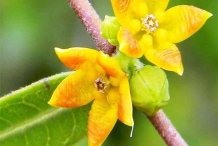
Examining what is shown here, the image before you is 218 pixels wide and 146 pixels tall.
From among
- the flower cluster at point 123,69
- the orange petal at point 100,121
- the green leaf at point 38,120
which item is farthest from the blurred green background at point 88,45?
the orange petal at point 100,121

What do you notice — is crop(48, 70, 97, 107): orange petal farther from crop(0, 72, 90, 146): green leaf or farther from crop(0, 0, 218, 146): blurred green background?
crop(0, 0, 218, 146): blurred green background

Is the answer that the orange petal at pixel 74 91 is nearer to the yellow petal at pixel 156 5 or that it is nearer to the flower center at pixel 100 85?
the flower center at pixel 100 85

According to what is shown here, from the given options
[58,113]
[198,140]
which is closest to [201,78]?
[198,140]

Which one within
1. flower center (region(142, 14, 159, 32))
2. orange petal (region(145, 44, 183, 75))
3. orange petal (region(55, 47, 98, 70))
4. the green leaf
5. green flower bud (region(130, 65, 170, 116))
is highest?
orange petal (region(55, 47, 98, 70))

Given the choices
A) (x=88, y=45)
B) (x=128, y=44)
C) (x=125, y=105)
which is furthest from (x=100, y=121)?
(x=88, y=45)

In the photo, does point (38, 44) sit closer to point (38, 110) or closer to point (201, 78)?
point (201, 78)

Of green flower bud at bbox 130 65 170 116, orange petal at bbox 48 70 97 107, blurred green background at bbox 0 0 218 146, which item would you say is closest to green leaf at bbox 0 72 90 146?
orange petal at bbox 48 70 97 107
